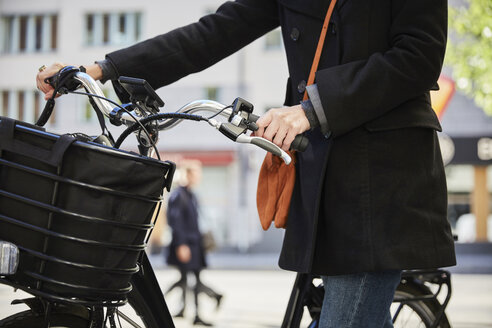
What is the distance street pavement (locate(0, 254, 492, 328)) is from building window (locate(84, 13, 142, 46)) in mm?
9309

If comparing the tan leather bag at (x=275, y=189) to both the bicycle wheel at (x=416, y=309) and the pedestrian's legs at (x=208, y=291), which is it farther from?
the pedestrian's legs at (x=208, y=291)

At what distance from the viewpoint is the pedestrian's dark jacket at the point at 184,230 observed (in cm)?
947

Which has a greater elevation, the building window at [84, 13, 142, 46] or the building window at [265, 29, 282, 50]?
the building window at [84, 13, 142, 46]

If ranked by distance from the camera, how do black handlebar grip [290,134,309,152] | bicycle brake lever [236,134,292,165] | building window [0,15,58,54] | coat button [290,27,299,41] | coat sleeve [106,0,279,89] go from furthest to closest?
building window [0,15,58,54], coat sleeve [106,0,279,89], coat button [290,27,299,41], black handlebar grip [290,134,309,152], bicycle brake lever [236,134,292,165]

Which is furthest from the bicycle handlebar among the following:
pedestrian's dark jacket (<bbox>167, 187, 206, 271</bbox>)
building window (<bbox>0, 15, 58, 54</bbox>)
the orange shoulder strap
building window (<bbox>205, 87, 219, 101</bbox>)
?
building window (<bbox>0, 15, 58, 54</bbox>)

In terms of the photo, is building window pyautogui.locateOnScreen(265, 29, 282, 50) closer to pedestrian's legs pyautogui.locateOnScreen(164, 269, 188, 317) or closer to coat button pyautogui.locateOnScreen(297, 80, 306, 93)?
pedestrian's legs pyautogui.locateOnScreen(164, 269, 188, 317)

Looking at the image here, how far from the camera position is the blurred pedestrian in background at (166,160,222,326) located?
945 cm

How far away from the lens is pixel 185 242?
31.1 ft

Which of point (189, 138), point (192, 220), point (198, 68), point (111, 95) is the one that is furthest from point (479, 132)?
point (198, 68)

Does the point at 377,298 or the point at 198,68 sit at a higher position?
the point at 198,68

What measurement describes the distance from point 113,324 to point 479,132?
23533mm

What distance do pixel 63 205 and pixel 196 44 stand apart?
2.90ft

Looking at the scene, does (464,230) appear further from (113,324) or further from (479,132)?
(113,324)

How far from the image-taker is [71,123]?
2658cm
